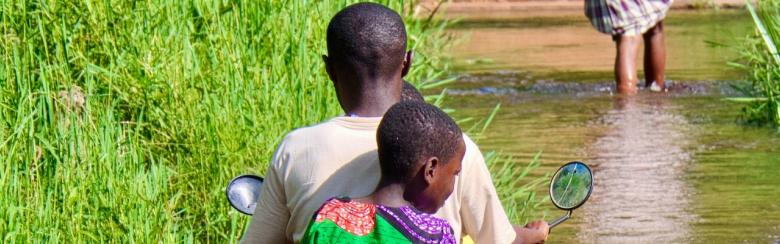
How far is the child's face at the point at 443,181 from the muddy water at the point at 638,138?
290 centimetres

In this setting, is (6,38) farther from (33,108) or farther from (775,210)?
(775,210)

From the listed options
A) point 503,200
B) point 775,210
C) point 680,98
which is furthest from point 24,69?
point 680,98

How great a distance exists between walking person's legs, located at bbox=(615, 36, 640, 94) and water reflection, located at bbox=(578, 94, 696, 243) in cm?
75

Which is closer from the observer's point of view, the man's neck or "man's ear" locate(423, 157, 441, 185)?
"man's ear" locate(423, 157, 441, 185)

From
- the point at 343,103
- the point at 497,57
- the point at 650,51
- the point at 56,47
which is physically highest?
the point at 343,103

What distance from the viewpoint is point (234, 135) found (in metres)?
5.52

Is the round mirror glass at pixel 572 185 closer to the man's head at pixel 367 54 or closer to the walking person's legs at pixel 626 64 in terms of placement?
the man's head at pixel 367 54

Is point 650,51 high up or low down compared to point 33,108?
down

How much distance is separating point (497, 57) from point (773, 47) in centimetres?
655

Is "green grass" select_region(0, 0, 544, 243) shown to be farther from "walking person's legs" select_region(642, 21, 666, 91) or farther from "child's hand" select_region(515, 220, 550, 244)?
"walking person's legs" select_region(642, 21, 666, 91)

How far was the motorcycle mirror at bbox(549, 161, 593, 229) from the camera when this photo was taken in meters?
3.69

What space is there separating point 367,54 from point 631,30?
306 inches

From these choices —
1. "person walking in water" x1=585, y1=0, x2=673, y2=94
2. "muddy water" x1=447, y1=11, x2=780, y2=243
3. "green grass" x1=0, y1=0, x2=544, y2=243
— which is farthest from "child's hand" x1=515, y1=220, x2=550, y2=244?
"person walking in water" x1=585, y1=0, x2=673, y2=94

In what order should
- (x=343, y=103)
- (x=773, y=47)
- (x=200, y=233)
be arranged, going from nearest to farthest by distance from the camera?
(x=343, y=103)
(x=200, y=233)
(x=773, y=47)
